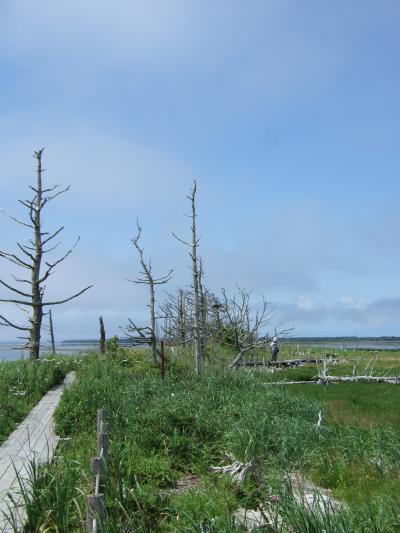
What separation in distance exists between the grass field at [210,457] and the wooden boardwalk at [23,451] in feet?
1.11

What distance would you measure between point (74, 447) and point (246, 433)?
2.65 m

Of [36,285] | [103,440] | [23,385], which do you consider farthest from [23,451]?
[36,285]

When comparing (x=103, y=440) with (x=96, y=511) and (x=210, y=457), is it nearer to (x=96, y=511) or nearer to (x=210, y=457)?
(x=96, y=511)

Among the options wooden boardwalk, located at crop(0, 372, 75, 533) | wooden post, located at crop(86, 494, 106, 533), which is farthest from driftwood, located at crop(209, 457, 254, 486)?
wooden post, located at crop(86, 494, 106, 533)

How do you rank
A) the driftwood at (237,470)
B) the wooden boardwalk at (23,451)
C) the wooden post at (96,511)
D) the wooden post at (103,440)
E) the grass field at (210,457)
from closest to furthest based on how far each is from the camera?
the wooden post at (96,511), the grass field at (210,457), the wooden boardwalk at (23,451), the wooden post at (103,440), the driftwood at (237,470)

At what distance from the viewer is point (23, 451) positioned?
1055 centimetres

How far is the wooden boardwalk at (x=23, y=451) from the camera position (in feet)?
22.1

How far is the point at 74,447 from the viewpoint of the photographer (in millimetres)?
9453

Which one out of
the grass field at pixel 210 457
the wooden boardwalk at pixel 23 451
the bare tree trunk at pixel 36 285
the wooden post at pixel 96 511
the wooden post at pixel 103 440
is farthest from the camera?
the bare tree trunk at pixel 36 285

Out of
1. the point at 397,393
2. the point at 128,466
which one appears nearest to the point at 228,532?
the point at 128,466

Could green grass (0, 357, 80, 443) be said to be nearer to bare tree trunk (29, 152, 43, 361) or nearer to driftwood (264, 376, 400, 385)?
bare tree trunk (29, 152, 43, 361)

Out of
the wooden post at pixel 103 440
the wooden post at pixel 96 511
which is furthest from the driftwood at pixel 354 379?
the wooden post at pixel 96 511

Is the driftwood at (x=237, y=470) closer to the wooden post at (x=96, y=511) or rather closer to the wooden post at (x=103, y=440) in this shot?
the wooden post at (x=103, y=440)

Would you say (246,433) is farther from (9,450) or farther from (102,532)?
(102,532)
